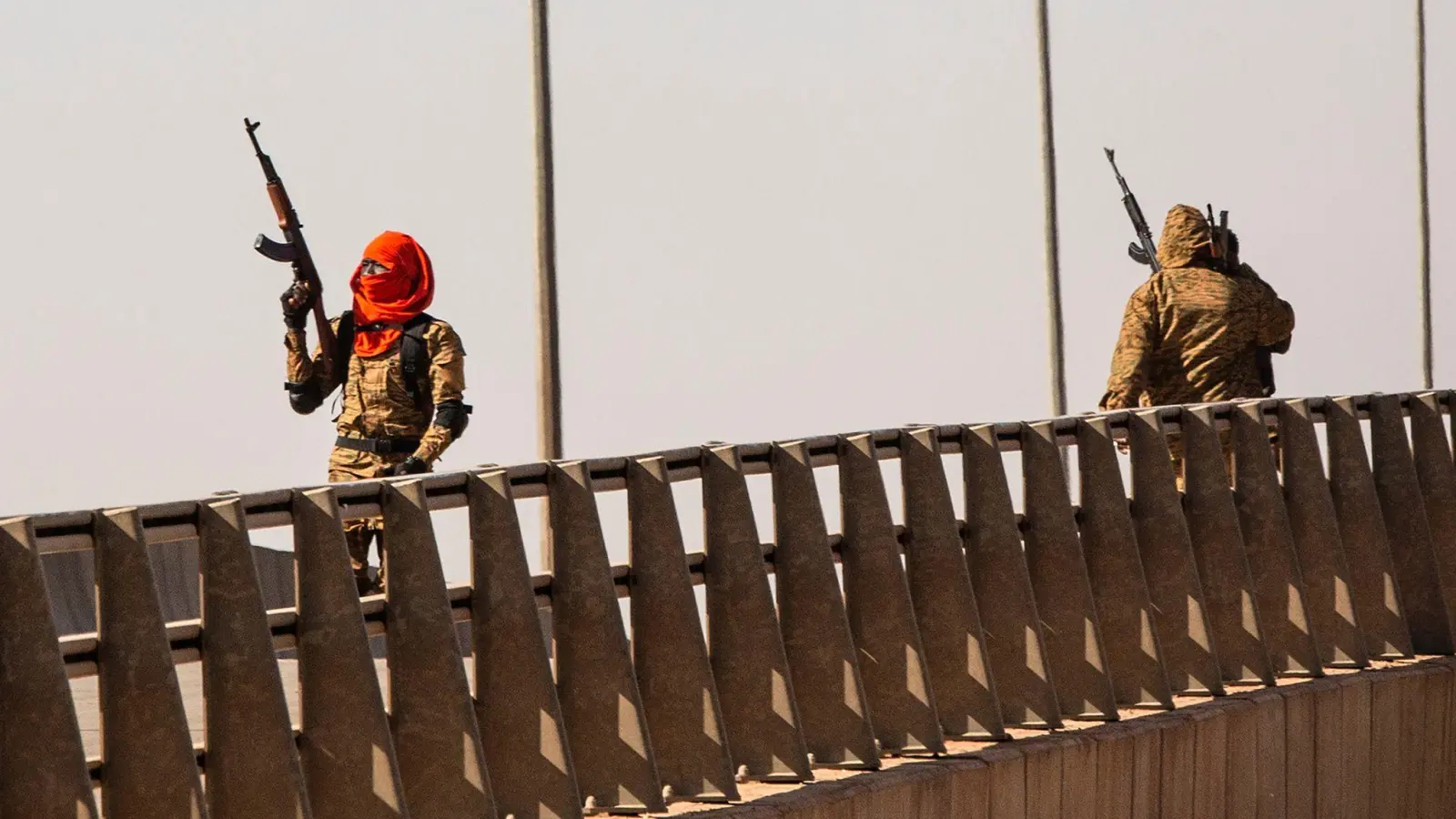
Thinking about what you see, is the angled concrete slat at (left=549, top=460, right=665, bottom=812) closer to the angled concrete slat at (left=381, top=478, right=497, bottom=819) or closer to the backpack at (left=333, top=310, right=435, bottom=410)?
the angled concrete slat at (left=381, top=478, right=497, bottom=819)

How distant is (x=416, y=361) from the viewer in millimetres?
9164

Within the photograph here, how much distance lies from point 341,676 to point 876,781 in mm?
1647

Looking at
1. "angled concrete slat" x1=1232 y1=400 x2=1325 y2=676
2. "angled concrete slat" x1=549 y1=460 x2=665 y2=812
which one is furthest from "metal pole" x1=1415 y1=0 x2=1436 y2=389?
"angled concrete slat" x1=549 y1=460 x2=665 y2=812

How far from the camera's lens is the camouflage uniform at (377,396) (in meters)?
9.09

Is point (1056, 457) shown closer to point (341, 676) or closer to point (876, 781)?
point (876, 781)

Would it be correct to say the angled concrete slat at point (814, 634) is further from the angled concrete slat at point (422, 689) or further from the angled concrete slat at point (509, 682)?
the angled concrete slat at point (422, 689)

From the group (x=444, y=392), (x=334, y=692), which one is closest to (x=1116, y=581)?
(x=444, y=392)

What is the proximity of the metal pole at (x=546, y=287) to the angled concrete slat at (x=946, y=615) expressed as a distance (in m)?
1.71

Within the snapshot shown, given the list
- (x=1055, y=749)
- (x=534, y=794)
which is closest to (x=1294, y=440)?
(x=1055, y=749)

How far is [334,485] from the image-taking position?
5996 millimetres

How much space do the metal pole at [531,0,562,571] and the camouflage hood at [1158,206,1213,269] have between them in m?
2.50

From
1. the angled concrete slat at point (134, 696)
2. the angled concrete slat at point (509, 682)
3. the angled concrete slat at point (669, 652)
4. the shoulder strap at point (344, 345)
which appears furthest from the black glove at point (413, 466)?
the angled concrete slat at point (134, 696)

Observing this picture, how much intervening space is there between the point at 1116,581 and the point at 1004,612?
67 cm

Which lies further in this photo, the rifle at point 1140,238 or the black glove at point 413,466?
the rifle at point 1140,238
